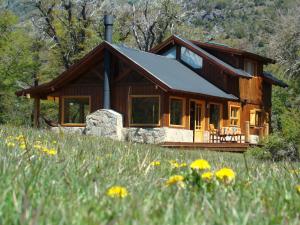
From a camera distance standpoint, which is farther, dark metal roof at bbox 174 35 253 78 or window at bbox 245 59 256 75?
window at bbox 245 59 256 75

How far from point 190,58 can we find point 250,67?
3.71 metres

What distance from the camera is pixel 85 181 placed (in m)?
3.72

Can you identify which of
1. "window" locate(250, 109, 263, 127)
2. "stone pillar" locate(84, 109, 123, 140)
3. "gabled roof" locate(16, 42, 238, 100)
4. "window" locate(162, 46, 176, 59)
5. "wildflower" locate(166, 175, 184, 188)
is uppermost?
"window" locate(162, 46, 176, 59)

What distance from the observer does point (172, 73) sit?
103 feet

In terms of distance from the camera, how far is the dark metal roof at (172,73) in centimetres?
2916

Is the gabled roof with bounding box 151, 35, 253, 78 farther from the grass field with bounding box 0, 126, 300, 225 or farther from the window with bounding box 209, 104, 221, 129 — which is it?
the grass field with bounding box 0, 126, 300, 225

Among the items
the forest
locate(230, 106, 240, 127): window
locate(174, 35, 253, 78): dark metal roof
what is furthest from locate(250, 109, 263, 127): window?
the forest

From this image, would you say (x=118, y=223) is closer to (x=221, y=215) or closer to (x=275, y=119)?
(x=221, y=215)

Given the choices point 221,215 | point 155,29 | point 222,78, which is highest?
point 155,29

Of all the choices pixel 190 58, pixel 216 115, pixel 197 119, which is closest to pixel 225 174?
pixel 197 119

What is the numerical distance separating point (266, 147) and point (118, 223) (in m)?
20.7

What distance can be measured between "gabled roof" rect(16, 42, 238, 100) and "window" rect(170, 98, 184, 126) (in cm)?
110

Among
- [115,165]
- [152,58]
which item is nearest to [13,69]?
[152,58]

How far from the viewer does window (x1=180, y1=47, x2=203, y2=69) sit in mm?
35625
